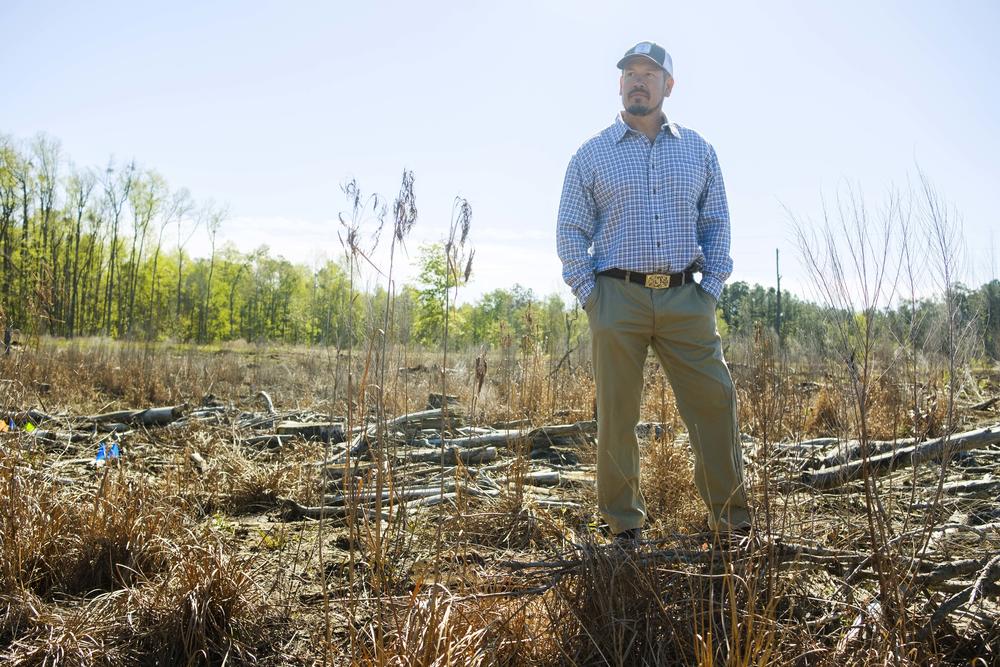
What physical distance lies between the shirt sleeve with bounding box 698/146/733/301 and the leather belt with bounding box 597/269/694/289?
90 mm

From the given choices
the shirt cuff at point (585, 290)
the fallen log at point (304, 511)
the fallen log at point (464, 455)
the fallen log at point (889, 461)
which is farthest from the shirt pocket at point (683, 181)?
the fallen log at point (464, 455)

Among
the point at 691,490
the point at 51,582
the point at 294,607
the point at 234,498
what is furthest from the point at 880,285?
the point at 234,498

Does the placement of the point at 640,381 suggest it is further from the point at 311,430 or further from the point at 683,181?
the point at 311,430

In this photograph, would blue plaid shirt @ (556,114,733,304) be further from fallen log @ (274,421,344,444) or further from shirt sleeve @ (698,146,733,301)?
fallen log @ (274,421,344,444)

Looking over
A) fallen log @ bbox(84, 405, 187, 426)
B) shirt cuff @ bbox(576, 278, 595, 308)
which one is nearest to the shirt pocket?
shirt cuff @ bbox(576, 278, 595, 308)

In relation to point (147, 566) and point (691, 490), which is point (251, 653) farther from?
point (691, 490)

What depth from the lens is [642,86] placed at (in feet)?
8.49

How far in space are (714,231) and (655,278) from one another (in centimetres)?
39

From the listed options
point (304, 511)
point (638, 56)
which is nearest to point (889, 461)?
point (638, 56)

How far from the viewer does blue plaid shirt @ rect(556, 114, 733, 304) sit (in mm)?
2480

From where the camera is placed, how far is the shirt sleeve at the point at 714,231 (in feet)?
8.27

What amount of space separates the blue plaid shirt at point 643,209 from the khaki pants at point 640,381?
125 mm

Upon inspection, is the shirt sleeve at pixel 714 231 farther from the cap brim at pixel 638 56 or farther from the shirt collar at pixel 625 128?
the cap brim at pixel 638 56

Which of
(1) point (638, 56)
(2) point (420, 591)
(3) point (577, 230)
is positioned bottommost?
(2) point (420, 591)
